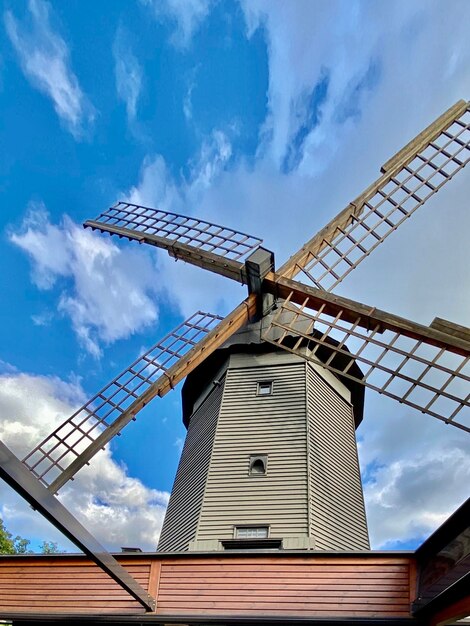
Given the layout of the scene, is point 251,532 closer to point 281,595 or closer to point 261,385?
point 281,595

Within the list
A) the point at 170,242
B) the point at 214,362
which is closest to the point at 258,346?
the point at 214,362

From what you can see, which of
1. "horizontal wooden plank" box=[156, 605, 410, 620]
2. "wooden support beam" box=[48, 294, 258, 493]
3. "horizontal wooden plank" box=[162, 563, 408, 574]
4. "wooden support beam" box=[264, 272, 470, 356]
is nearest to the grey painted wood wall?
"wooden support beam" box=[48, 294, 258, 493]

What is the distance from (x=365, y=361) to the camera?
29.6 feet

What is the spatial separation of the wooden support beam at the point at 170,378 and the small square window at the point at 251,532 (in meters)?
2.66

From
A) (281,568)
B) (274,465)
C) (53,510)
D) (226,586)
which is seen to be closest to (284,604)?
(281,568)

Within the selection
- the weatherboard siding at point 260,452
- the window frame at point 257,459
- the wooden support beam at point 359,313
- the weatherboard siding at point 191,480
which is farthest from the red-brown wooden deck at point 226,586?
the wooden support beam at point 359,313

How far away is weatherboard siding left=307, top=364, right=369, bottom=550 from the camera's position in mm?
9374

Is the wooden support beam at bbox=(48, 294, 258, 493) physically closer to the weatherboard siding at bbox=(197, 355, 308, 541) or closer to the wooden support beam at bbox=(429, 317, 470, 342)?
the weatherboard siding at bbox=(197, 355, 308, 541)

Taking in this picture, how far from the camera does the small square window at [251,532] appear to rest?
9016 mm

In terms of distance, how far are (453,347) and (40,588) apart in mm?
6880

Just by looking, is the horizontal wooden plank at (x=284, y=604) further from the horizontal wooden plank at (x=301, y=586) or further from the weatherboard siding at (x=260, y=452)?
the weatherboard siding at (x=260, y=452)

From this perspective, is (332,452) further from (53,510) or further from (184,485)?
(53,510)

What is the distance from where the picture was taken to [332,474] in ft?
33.9

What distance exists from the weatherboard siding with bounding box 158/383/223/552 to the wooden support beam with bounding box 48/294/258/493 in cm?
157
